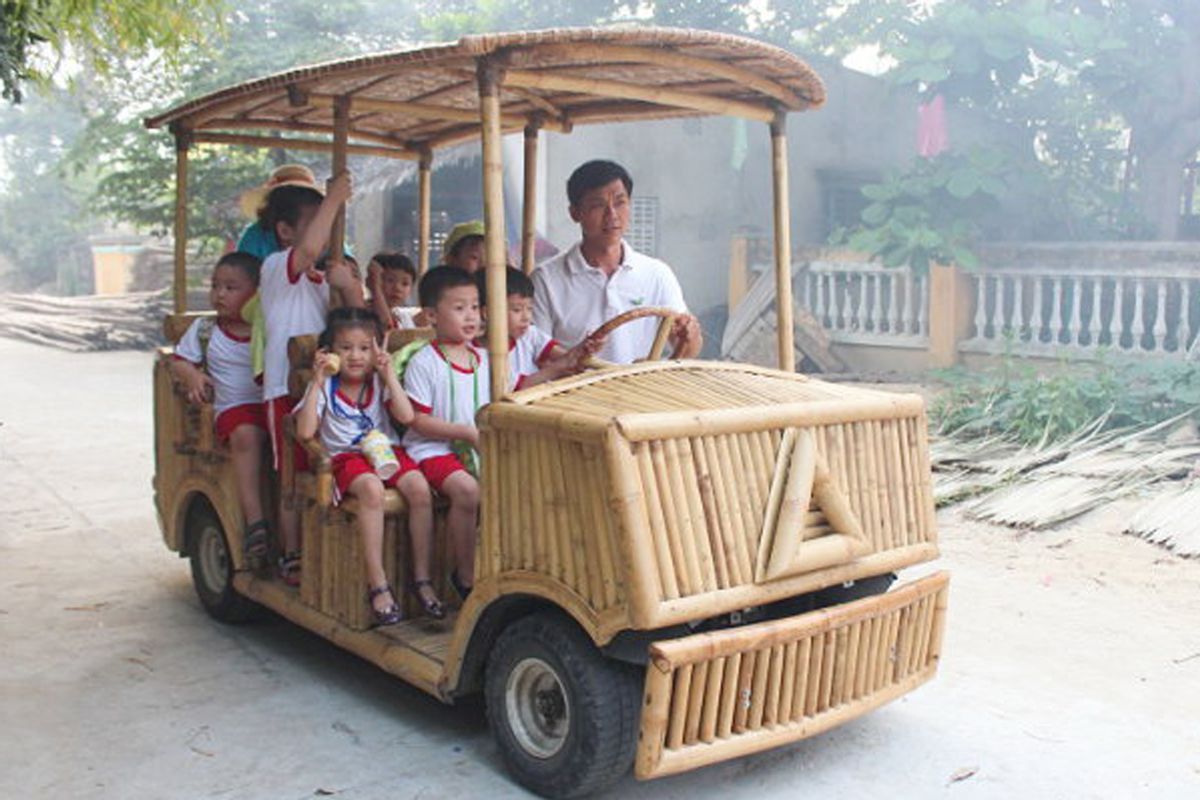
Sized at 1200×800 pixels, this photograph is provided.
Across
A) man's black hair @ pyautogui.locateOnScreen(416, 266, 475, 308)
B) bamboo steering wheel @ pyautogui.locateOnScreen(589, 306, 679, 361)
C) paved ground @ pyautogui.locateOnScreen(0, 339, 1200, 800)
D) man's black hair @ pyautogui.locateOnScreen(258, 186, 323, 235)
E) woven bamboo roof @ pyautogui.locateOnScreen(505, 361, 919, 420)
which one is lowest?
paved ground @ pyautogui.locateOnScreen(0, 339, 1200, 800)

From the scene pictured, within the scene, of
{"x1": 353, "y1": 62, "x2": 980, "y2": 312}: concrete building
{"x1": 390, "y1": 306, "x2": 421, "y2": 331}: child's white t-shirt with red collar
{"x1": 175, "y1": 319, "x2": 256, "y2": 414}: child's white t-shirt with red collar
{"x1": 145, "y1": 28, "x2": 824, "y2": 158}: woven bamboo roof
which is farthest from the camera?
{"x1": 353, "y1": 62, "x2": 980, "y2": 312}: concrete building

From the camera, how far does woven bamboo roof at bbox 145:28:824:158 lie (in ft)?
11.6

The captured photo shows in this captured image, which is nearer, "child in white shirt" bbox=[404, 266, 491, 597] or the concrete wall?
"child in white shirt" bbox=[404, 266, 491, 597]

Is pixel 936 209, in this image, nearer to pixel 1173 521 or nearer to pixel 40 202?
pixel 1173 521

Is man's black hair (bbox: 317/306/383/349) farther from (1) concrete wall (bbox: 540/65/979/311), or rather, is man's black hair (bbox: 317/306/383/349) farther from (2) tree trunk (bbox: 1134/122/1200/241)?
(2) tree trunk (bbox: 1134/122/1200/241)

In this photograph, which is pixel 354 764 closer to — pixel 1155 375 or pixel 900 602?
pixel 900 602

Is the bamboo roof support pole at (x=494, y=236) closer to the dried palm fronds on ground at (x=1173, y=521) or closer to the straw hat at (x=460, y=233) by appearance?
the straw hat at (x=460, y=233)

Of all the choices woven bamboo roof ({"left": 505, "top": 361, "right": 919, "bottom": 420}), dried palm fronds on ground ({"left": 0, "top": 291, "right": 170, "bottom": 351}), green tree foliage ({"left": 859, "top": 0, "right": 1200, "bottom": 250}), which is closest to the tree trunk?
green tree foliage ({"left": 859, "top": 0, "right": 1200, "bottom": 250})

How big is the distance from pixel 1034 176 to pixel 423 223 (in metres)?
8.13

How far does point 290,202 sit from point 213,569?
1558mm

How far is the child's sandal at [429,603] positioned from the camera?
4.05m

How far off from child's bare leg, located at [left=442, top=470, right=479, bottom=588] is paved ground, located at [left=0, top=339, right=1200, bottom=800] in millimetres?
497

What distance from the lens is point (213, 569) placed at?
521 cm

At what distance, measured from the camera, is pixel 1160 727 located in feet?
13.0
